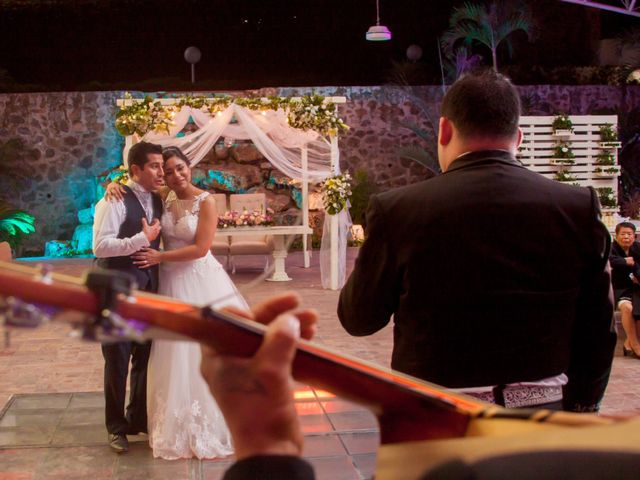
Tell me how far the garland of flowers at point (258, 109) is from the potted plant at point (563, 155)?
15.1 feet

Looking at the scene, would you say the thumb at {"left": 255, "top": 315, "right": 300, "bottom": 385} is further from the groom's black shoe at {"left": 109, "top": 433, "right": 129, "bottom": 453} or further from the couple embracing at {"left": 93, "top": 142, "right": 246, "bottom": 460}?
the groom's black shoe at {"left": 109, "top": 433, "right": 129, "bottom": 453}

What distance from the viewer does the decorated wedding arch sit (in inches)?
388

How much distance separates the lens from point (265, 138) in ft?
36.0

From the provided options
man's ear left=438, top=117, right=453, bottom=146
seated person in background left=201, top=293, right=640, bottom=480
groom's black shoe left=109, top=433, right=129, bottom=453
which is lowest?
groom's black shoe left=109, top=433, right=129, bottom=453

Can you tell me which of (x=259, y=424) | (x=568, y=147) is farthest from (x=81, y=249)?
(x=259, y=424)

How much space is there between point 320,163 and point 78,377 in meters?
6.58

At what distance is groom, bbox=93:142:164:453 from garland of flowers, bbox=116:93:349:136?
560 cm

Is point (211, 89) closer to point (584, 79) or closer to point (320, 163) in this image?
point (320, 163)

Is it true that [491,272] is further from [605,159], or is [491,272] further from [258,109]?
[605,159]

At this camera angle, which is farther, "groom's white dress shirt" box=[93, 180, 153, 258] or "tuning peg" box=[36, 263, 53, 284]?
"groom's white dress shirt" box=[93, 180, 153, 258]

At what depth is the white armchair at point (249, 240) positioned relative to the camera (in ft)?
38.9

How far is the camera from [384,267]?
6.03 ft

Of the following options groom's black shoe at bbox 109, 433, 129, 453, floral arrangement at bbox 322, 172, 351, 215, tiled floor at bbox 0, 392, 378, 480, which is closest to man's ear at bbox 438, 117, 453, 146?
tiled floor at bbox 0, 392, 378, 480

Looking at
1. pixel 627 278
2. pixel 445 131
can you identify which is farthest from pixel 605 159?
pixel 445 131
